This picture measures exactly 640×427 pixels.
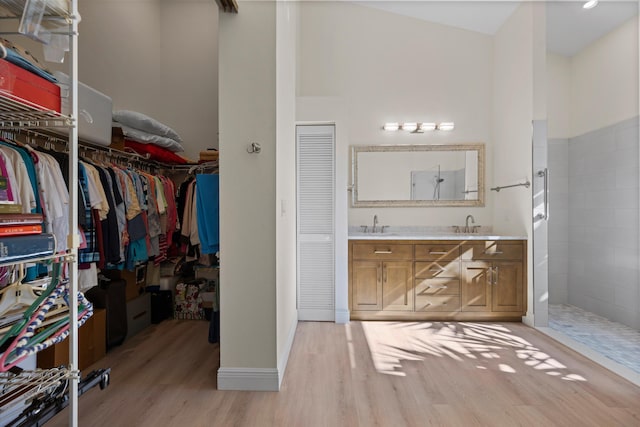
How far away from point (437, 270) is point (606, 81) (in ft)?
8.30

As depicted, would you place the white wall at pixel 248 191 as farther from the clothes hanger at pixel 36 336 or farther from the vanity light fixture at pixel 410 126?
the vanity light fixture at pixel 410 126

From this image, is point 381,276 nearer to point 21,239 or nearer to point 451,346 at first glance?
point 451,346

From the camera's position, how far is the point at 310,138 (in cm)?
324

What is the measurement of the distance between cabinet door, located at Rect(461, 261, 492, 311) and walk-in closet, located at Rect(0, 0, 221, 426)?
2367 millimetres

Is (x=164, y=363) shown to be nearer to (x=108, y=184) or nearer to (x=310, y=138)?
(x=108, y=184)

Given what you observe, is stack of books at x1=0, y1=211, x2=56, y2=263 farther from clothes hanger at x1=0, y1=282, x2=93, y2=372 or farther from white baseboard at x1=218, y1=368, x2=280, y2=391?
white baseboard at x1=218, y1=368, x2=280, y2=391

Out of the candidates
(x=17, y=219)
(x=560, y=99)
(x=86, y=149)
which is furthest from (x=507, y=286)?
(x=86, y=149)

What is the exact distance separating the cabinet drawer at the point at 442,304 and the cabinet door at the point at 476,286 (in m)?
0.07

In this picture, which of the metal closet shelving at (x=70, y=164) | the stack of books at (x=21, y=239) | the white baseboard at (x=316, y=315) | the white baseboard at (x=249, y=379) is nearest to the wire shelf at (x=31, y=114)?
the metal closet shelving at (x=70, y=164)

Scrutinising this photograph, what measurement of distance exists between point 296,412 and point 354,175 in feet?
8.69

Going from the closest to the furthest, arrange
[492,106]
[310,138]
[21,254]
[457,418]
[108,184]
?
[21,254] → [457,418] → [108,184] → [310,138] → [492,106]

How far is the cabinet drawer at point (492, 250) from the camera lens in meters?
3.16

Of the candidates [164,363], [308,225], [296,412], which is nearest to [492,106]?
[308,225]

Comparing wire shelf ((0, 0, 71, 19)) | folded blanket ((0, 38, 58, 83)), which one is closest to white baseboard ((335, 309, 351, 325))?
folded blanket ((0, 38, 58, 83))
